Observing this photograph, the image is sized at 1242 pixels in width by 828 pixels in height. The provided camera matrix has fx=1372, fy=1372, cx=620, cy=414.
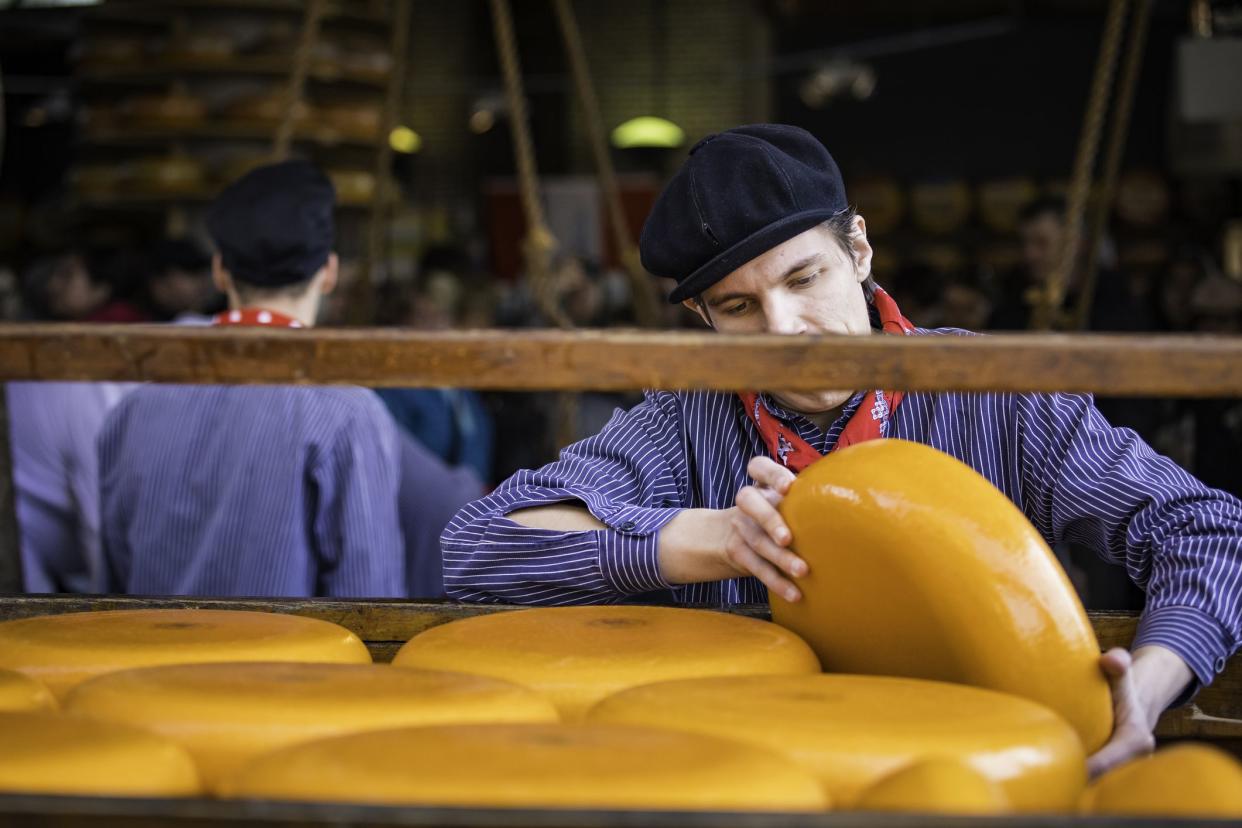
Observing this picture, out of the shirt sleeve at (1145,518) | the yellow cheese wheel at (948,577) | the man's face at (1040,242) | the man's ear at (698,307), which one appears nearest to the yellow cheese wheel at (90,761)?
the yellow cheese wheel at (948,577)

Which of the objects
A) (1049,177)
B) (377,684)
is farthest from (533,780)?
(1049,177)

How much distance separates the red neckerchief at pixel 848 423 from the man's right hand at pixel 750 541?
257mm

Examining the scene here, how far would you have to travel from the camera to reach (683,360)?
1008 mm

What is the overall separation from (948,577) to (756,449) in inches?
27.3

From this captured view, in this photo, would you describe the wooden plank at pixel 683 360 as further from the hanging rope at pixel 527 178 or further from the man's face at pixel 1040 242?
the man's face at pixel 1040 242

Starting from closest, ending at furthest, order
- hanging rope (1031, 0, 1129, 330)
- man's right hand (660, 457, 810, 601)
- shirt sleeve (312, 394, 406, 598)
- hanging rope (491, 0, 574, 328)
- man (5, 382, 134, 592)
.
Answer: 1. man's right hand (660, 457, 810, 601)
2. shirt sleeve (312, 394, 406, 598)
3. hanging rope (1031, 0, 1129, 330)
4. hanging rope (491, 0, 574, 328)
5. man (5, 382, 134, 592)

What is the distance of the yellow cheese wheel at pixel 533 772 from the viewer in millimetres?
832

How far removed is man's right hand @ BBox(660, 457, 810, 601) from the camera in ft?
4.22

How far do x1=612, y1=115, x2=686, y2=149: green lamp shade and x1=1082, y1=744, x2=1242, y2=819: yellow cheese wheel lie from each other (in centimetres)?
1141

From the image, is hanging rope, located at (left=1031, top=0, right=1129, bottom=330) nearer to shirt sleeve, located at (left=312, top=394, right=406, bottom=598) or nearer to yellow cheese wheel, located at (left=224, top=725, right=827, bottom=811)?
shirt sleeve, located at (left=312, top=394, right=406, bottom=598)

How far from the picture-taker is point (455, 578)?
169cm

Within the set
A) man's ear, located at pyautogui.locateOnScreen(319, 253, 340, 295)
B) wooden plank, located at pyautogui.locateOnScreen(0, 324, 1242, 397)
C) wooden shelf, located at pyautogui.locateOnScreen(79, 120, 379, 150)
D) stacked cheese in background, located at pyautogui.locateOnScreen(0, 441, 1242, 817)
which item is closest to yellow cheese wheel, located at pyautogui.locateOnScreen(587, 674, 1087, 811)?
stacked cheese in background, located at pyautogui.locateOnScreen(0, 441, 1242, 817)

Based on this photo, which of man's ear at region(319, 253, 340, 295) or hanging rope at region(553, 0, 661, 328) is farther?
hanging rope at region(553, 0, 661, 328)

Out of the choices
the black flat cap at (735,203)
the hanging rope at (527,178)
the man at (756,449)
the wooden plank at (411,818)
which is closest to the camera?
the wooden plank at (411,818)
